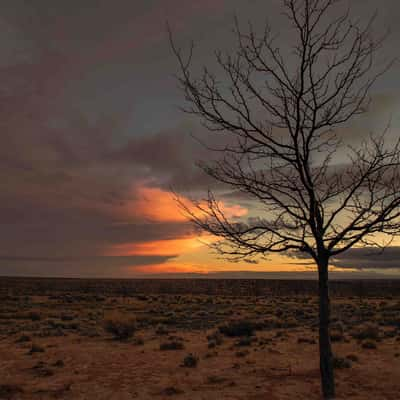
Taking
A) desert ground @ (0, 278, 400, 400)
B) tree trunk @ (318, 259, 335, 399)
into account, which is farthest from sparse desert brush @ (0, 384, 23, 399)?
tree trunk @ (318, 259, 335, 399)

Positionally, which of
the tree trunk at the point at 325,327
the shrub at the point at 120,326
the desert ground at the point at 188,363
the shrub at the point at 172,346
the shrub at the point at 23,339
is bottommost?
the desert ground at the point at 188,363

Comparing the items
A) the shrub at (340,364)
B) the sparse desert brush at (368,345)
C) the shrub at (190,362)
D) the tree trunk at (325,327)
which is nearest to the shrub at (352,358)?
the shrub at (340,364)

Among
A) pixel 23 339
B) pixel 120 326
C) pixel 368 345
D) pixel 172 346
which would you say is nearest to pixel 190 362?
pixel 172 346

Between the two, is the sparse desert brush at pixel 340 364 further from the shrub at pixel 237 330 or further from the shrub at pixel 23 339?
the shrub at pixel 23 339

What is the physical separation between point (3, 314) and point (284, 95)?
29647 mm

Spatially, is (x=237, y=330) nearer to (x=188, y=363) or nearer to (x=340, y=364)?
(x=188, y=363)

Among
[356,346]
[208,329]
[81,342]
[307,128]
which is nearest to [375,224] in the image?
[307,128]

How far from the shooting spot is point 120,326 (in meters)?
20.0

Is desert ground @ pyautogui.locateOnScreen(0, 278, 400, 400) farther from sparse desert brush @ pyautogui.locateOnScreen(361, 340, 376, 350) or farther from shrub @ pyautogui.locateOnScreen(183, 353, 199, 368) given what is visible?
sparse desert brush @ pyautogui.locateOnScreen(361, 340, 376, 350)

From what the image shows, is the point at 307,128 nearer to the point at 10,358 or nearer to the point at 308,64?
the point at 308,64

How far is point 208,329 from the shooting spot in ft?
78.5

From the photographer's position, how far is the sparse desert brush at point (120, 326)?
1996 cm

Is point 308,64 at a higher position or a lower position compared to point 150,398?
higher

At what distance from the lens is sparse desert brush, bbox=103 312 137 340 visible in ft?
65.5
